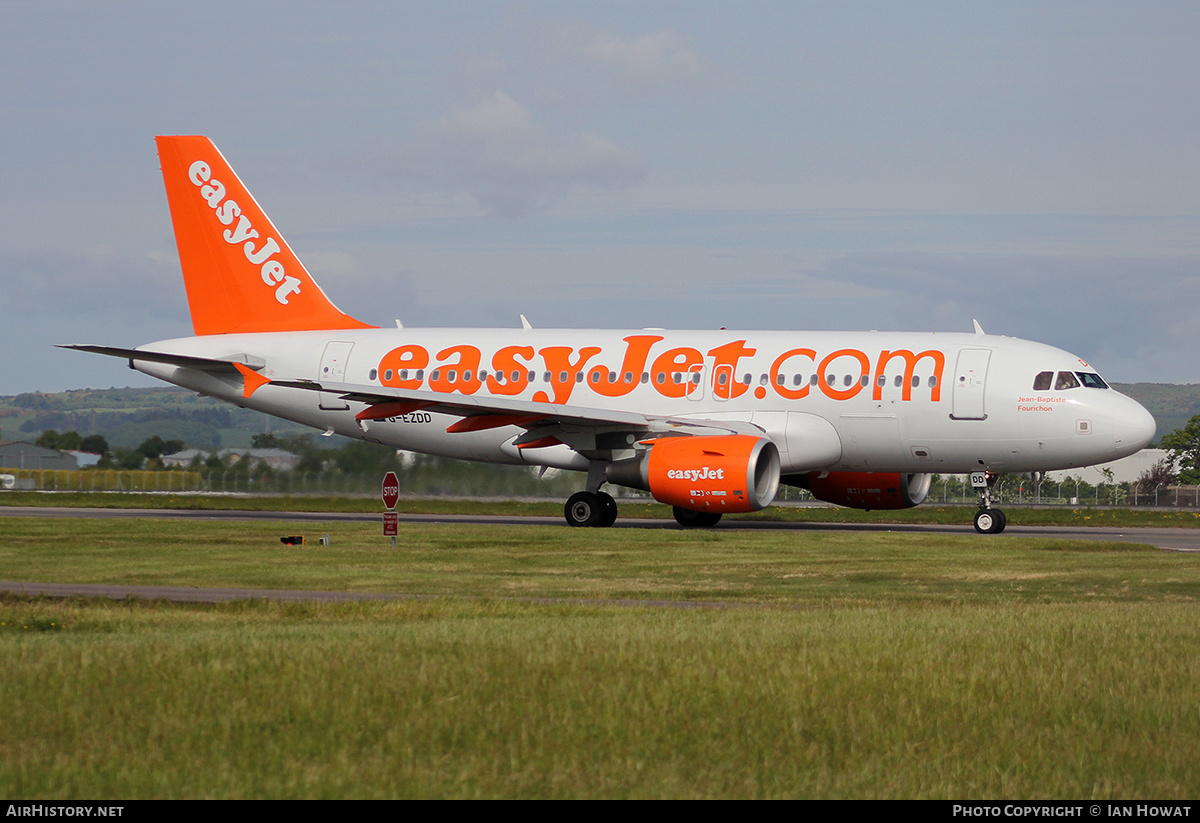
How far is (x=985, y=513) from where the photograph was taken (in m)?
30.4

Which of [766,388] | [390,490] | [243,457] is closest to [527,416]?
[766,388]

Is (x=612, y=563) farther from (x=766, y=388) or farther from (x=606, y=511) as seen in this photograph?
(x=766, y=388)

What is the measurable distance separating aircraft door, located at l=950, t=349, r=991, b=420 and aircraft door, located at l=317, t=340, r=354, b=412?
14.5 meters

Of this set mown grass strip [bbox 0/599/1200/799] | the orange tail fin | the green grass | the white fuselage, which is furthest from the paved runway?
mown grass strip [bbox 0/599/1200/799]

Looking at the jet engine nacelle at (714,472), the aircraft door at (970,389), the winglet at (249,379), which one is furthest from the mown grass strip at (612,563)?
the winglet at (249,379)

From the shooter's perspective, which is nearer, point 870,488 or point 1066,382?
point 1066,382

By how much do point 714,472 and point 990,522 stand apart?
6.73 metres

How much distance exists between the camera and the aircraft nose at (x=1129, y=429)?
28.8 m

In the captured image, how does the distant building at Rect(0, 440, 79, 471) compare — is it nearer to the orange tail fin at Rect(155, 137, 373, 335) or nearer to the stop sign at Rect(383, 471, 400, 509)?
the orange tail fin at Rect(155, 137, 373, 335)

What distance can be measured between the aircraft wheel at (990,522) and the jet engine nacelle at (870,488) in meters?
2.40

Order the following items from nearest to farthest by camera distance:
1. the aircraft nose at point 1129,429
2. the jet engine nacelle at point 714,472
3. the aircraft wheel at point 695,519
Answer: the jet engine nacelle at point 714,472
the aircraft nose at point 1129,429
the aircraft wheel at point 695,519

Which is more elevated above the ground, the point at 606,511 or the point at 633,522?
the point at 606,511

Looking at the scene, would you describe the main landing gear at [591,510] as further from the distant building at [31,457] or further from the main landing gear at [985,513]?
the distant building at [31,457]
